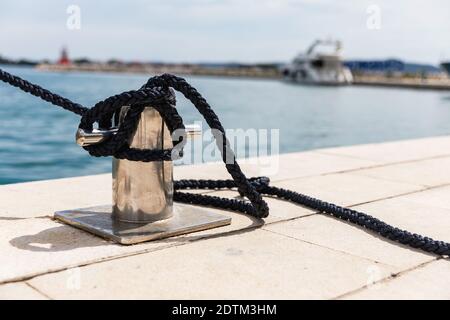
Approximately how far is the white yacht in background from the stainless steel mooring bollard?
73149mm

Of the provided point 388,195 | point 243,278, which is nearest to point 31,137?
point 388,195

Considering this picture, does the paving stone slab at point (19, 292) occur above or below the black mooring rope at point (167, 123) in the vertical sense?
below

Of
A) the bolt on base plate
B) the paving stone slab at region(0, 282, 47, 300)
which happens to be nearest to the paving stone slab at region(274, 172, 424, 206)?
the bolt on base plate

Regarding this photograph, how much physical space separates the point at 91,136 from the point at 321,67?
74.9 m

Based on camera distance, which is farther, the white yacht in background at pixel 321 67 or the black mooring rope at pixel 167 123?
the white yacht in background at pixel 321 67

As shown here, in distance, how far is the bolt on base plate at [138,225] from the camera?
2.43 meters

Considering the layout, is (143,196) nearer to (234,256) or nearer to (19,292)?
(234,256)

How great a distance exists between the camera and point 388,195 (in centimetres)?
359

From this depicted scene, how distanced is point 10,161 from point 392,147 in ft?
24.1

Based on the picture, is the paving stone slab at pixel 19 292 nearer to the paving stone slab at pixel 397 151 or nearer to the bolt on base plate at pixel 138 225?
the bolt on base plate at pixel 138 225

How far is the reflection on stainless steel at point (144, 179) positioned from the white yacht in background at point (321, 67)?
73165 mm

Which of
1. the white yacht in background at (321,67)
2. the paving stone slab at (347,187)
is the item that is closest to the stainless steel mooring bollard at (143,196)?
the paving stone slab at (347,187)

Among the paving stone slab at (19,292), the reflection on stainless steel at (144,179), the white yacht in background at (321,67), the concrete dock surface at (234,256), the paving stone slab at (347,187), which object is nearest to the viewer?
the paving stone slab at (19,292)

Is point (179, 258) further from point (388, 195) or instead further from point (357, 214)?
point (388, 195)
